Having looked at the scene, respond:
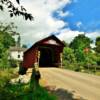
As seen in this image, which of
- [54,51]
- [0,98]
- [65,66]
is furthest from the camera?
[54,51]

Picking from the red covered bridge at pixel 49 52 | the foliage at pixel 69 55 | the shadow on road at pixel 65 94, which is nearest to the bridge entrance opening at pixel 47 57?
the red covered bridge at pixel 49 52

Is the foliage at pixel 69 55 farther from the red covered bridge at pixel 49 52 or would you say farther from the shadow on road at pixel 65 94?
the shadow on road at pixel 65 94

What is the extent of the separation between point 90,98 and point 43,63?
109ft

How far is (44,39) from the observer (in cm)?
3916

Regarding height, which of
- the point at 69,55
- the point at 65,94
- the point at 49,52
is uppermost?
the point at 69,55

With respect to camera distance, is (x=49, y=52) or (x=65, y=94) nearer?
(x=65, y=94)

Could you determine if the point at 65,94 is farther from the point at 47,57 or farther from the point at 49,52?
the point at 47,57

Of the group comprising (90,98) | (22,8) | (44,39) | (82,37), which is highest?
(82,37)

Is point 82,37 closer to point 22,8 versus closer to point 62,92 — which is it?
point 62,92

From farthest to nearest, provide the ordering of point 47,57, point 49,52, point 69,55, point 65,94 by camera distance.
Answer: point 69,55 → point 47,57 → point 49,52 → point 65,94

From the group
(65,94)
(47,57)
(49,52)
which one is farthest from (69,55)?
(65,94)

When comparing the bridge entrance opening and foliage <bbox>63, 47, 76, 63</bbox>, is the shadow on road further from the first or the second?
foliage <bbox>63, 47, 76, 63</bbox>

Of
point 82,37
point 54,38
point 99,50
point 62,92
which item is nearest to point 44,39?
point 54,38

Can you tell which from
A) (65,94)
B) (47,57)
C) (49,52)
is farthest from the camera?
(47,57)
